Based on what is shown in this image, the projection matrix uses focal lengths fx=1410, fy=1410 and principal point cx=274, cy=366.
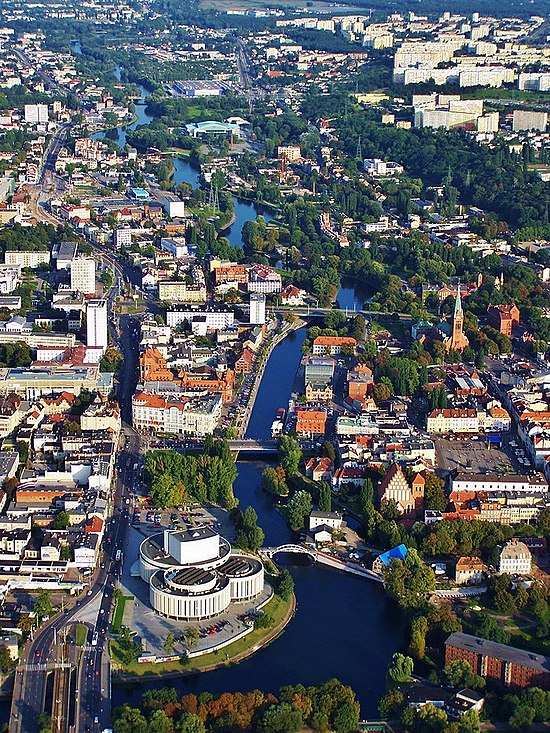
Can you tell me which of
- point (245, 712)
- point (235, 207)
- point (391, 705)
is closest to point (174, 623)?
point (245, 712)

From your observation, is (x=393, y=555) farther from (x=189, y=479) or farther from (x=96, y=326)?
(x=96, y=326)

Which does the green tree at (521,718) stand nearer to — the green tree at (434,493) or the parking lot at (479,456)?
the green tree at (434,493)

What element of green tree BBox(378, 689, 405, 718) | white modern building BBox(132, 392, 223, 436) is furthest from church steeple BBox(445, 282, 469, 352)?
green tree BBox(378, 689, 405, 718)

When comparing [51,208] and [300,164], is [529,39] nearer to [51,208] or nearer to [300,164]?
[300,164]

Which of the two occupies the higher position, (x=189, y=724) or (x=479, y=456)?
(x=479, y=456)

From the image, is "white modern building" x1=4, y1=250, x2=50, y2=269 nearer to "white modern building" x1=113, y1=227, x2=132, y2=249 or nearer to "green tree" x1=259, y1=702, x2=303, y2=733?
"white modern building" x1=113, y1=227, x2=132, y2=249

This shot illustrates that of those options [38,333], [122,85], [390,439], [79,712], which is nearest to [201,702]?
[79,712]
